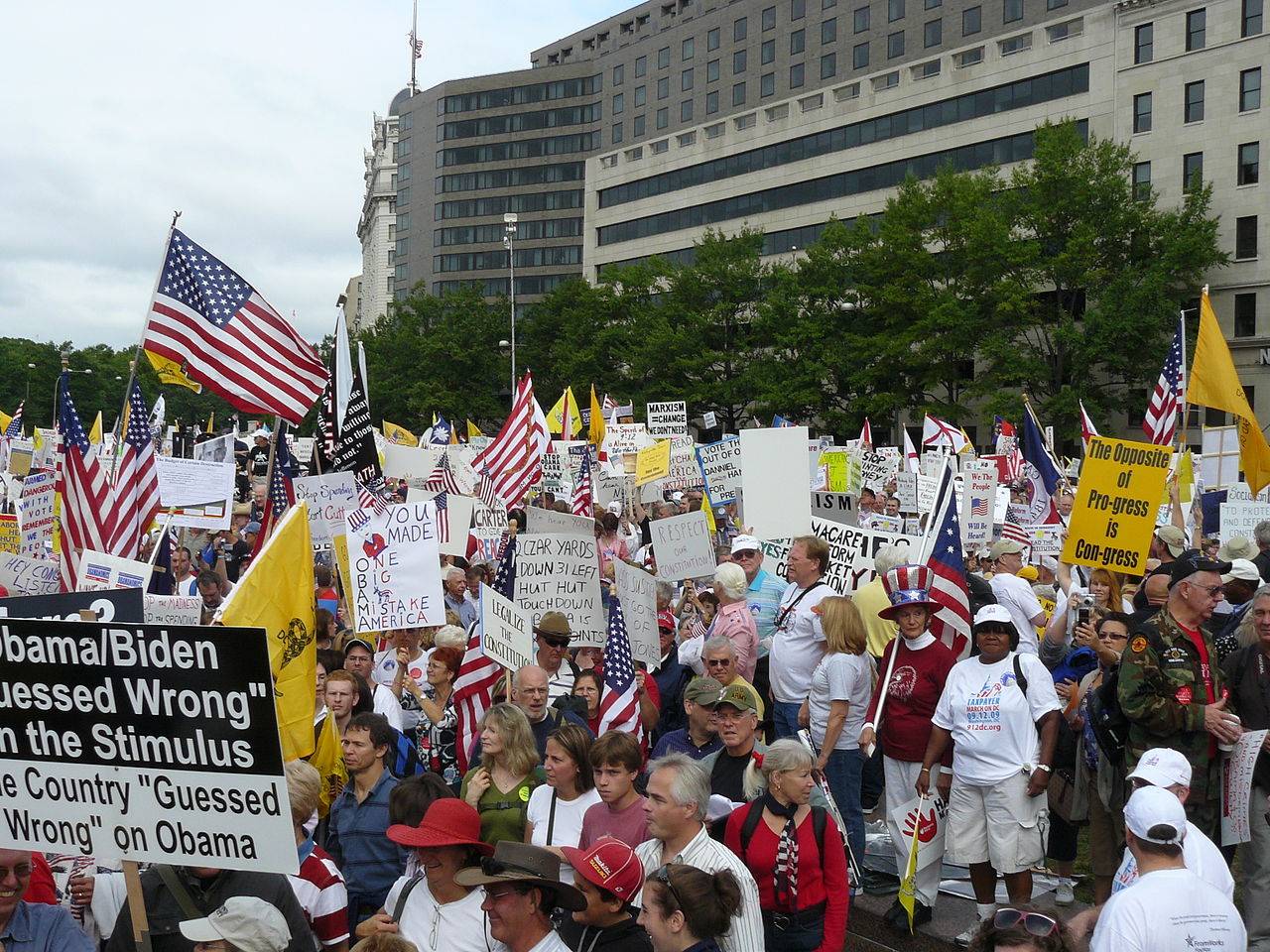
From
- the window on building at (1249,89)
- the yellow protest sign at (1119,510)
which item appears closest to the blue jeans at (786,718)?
the yellow protest sign at (1119,510)

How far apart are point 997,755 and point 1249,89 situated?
181 ft

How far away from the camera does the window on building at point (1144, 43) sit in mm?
56719

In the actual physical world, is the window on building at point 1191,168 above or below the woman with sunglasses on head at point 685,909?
above

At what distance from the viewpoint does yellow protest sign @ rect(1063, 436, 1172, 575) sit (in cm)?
932

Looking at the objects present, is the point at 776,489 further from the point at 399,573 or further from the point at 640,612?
the point at 399,573

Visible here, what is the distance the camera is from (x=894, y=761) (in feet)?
25.8

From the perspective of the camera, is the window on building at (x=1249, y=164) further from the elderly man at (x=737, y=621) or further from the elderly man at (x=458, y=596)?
the elderly man at (x=737, y=621)

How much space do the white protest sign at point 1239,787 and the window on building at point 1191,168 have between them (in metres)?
52.9

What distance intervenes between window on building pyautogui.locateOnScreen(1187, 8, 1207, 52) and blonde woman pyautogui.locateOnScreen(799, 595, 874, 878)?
55826 millimetres

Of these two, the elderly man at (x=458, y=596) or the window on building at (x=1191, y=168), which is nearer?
the elderly man at (x=458, y=596)

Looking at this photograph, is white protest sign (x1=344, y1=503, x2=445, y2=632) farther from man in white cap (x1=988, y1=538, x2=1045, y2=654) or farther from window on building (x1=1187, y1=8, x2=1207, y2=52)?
window on building (x1=1187, y1=8, x2=1207, y2=52)

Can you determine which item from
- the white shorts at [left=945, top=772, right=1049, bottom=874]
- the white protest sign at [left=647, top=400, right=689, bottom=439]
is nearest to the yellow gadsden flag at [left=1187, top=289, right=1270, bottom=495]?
the white shorts at [left=945, top=772, right=1049, bottom=874]

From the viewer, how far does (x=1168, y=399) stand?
50.4ft

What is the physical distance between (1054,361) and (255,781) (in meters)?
52.4
